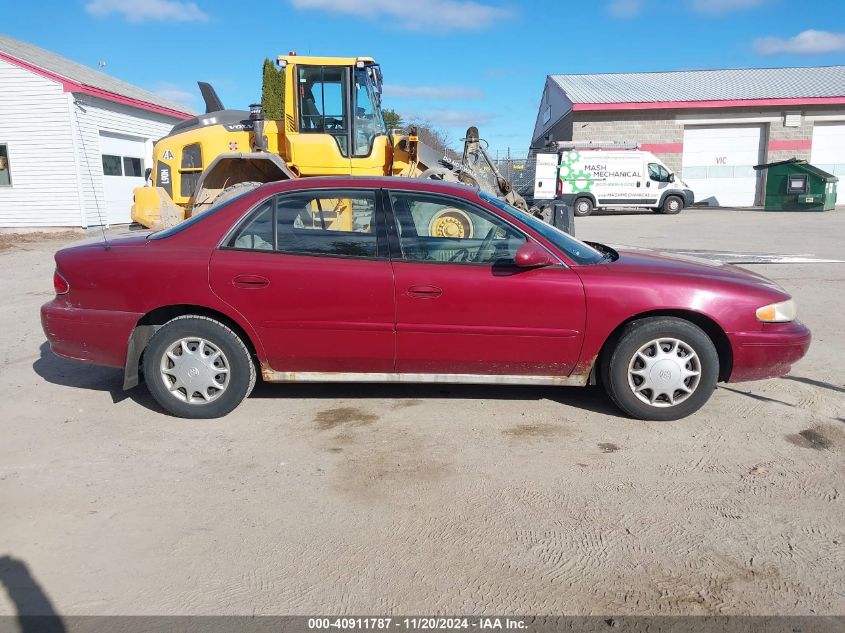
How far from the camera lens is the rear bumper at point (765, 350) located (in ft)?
13.6

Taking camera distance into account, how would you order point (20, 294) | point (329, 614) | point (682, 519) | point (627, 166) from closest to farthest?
point (329, 614), point (682, 519), point (20, 294), point (627, 166)

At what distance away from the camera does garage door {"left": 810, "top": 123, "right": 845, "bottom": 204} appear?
2938 cm

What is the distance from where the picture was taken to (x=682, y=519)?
311cm

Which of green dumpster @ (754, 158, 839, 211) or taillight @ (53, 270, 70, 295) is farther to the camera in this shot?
green dumpster @ (754, 158, 839, 211)

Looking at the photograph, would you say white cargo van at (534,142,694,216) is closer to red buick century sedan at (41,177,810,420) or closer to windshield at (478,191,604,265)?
windshield at (478,191,604,265)

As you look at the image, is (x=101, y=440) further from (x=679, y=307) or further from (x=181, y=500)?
(x=679, y=307)

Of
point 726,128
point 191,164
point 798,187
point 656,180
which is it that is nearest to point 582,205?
point 656,180

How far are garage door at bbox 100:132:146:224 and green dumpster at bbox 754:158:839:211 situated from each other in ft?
78.7

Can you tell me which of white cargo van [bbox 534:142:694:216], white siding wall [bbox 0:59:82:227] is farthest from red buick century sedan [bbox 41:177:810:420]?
white cargo van [bbox 534:142:694:216]

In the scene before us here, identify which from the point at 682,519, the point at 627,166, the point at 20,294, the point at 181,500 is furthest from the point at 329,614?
the point at 627,166

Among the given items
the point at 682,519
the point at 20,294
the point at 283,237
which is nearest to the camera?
the point at 682,519

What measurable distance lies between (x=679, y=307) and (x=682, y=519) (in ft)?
4.78

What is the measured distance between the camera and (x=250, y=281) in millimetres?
4203

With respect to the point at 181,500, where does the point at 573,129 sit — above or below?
above
